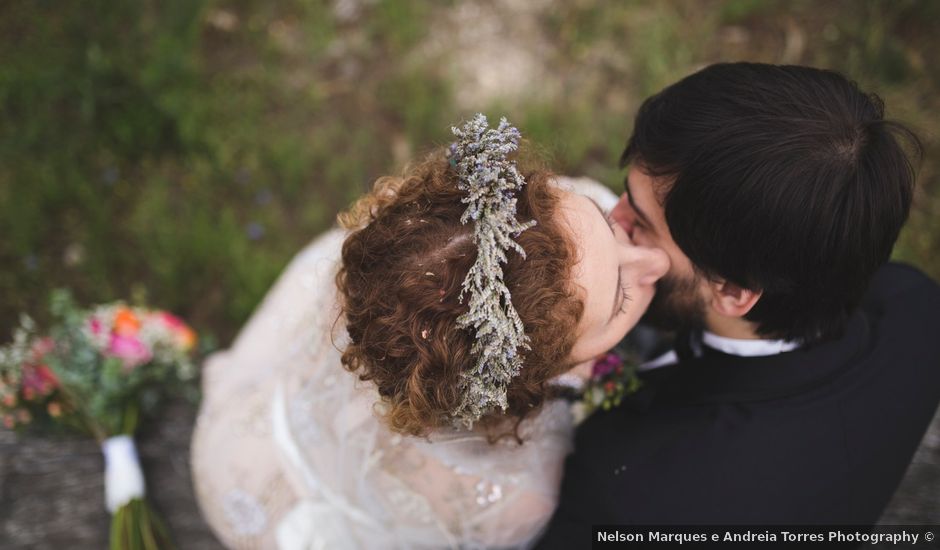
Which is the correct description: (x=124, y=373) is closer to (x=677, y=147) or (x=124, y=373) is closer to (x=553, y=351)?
(x=553, y=351)

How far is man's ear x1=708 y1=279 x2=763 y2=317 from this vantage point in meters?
1.95

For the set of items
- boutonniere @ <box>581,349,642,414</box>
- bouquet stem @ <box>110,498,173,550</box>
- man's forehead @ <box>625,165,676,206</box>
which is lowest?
bouquet stem @ <box>110,498,173,550</box>

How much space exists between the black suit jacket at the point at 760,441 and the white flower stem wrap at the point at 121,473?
1.49 meters

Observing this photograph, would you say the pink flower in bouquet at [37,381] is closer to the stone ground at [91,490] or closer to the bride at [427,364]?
the stone ground at [91,490]

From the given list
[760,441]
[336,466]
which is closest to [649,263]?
[760,441]

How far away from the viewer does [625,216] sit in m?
2.16

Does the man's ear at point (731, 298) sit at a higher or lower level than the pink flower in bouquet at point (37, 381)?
higher

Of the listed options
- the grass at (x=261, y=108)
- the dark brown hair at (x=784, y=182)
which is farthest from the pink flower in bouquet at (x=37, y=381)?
the dark brown hair at (x=784, y=182)

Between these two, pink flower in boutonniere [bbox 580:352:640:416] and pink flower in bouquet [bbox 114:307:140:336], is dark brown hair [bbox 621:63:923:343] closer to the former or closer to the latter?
pink flower in boutonniere [bbox 580:352:640:416]

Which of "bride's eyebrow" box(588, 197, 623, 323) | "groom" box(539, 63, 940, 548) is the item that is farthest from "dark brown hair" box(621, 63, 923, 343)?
"bride's eyebrow" box(588, 197, 623, 323)

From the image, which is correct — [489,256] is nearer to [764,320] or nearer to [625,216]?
[625,216]

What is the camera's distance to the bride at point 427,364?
1489 mm

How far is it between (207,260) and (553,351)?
2.26 metres

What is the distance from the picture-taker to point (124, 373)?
240cm
